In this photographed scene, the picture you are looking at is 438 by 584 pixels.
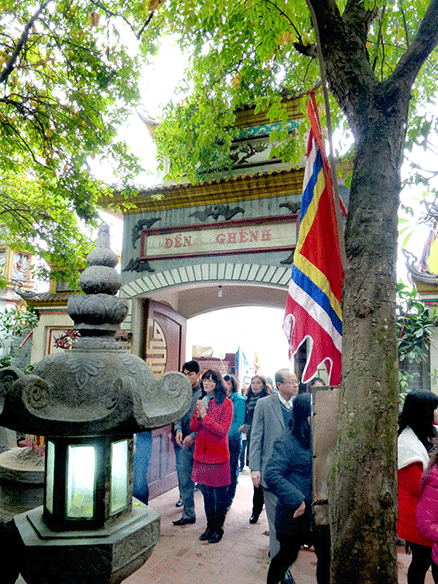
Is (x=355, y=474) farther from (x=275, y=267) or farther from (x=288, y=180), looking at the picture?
(x=288, y=180)

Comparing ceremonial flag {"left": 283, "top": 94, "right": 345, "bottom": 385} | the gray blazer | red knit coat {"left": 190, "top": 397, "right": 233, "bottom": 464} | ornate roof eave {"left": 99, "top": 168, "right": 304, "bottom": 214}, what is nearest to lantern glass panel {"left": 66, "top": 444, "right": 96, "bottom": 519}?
ceremonial flag {"left": 283, "top": 94, "right": 345, "bottom": 385}

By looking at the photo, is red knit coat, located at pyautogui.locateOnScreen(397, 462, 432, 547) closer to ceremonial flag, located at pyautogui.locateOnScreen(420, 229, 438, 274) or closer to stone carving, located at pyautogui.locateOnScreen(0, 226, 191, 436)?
stone carving, located at pyautogui.locateOnScreen(0, 226, 191, 436)

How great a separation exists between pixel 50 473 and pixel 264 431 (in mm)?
2197

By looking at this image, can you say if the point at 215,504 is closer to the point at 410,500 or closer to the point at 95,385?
the point at 410,500

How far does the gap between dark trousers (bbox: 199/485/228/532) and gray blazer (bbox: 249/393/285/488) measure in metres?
0.87

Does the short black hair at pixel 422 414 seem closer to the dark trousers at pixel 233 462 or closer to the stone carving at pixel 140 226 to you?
the dark trousers at pixel 233 462

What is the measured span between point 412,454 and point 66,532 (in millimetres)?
2084

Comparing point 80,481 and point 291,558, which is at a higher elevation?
point 80,481

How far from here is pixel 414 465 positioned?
8.67 ft

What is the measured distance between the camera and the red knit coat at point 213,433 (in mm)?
4363

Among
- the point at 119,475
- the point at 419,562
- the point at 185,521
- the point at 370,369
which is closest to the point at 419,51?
the point at 370,369

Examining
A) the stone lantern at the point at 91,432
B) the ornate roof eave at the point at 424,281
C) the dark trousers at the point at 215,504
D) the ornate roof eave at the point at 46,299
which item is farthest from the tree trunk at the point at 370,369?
the ornate roof eave at the point at 46,299

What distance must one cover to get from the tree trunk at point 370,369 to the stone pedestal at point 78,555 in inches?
35.0

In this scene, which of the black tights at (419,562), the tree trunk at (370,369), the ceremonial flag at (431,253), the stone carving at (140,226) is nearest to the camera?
the tree trunk at (370,369)
